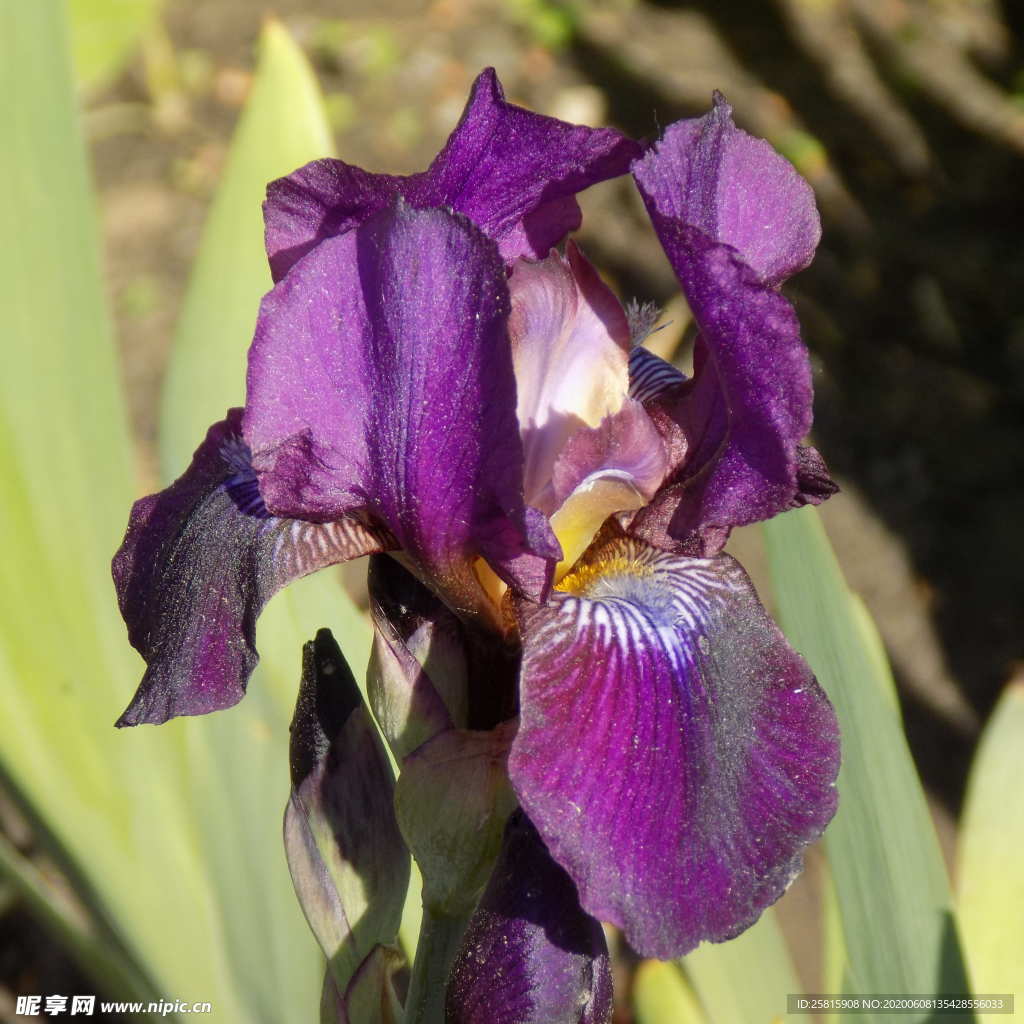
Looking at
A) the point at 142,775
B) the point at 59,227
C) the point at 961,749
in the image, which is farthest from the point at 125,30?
the point at 961,749

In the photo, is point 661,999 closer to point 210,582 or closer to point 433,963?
point 433,963

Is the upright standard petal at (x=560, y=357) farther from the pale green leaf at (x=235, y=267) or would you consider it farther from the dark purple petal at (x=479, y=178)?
the pale green leaf at (x=235, y=267)

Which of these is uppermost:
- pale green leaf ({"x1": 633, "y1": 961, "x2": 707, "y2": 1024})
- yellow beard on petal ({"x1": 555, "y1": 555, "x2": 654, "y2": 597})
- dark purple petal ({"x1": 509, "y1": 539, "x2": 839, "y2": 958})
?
yellow beard on petal ({"x1": 555, "y1": 555, "x2": 654, "y2": 597})

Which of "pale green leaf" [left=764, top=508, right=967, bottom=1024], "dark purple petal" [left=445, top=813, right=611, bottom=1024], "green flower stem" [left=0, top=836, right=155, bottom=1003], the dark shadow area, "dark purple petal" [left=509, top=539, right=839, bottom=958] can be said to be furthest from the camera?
the dark shadow area

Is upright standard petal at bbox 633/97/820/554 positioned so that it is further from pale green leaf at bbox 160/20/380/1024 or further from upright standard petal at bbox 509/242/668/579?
pale green leaf at bbox 160/20/380/1024

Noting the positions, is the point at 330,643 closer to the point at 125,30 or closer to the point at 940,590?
the point at 940,590

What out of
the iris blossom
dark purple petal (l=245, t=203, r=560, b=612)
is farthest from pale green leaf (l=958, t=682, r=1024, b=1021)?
dark purple petal (l=245, t=203, r=560, b=612)
